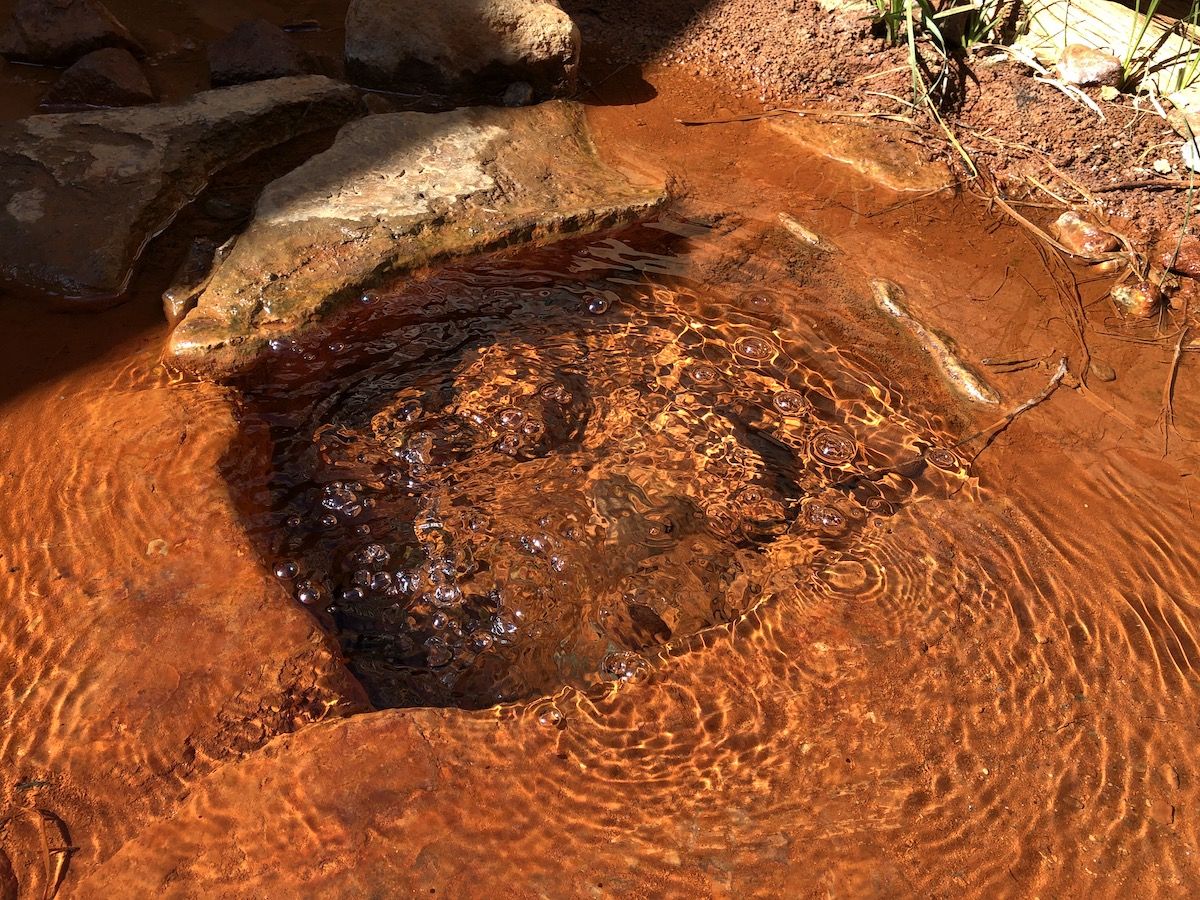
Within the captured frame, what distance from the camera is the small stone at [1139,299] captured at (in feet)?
10.1

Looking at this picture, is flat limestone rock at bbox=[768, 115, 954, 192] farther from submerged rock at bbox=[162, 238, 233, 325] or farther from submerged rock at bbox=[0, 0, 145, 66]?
submerged rock at bbox=[0, 0, 145, 66]

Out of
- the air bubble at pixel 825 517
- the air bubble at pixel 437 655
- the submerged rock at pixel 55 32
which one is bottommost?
the air bubble at pixel 825 517

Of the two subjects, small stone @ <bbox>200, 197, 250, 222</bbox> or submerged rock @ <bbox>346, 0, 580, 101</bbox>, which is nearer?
small stone @ <bbox>200, 197, 250, 222</bbox>

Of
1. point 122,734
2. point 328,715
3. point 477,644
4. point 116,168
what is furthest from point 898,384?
point 116,168

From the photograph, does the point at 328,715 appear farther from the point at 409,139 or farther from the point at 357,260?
the point at 409,139

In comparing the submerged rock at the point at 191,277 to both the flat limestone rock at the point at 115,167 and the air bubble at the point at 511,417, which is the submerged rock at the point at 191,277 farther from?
the air bubble at the point at 511,417

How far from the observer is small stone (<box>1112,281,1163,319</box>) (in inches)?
121

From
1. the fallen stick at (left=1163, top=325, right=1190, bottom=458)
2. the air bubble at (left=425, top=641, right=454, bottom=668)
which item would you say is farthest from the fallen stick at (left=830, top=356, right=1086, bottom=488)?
the air bubble at (left=425, top=641, right=454, bottom=668)

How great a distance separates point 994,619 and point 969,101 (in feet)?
8.78

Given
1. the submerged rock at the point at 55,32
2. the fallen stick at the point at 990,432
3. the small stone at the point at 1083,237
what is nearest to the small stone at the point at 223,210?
the submerged rock at the point at 55,32

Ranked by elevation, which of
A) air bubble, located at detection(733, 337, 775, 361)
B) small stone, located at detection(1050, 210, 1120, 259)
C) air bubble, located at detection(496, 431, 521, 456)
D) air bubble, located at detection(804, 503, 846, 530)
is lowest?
air bubble, located at detection(804, 503, 846, 530)

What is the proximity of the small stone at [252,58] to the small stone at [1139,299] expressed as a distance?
10.9ft

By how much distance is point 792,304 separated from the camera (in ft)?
9.74

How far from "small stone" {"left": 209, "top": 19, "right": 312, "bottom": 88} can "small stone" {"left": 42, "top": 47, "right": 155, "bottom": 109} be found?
325mm
